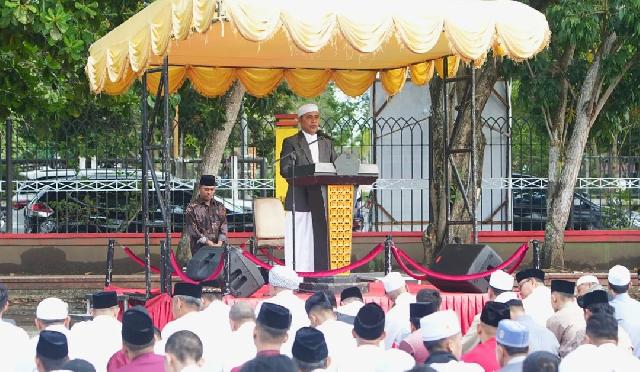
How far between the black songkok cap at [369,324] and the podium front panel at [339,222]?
599 cm

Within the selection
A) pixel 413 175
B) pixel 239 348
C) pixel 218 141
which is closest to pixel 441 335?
pixel 239 348

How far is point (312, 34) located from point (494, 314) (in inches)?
199

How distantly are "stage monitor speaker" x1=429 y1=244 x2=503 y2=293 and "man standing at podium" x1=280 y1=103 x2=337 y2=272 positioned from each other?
147 cm

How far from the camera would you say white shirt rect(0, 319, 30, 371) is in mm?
8453

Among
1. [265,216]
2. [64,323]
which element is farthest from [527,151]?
[64,323]

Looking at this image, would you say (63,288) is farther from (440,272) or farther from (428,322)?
(428,322)

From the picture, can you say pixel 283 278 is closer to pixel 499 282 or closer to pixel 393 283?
pixel 393 283

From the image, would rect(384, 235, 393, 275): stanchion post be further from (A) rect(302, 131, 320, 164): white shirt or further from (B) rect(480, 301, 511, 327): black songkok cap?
(B) rect(480, 301, 511, 327): black songkok cap

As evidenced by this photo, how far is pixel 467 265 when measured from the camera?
1380 cm

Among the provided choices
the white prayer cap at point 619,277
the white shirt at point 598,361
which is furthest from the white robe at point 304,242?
the white shirt at point 598,361

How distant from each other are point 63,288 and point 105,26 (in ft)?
14.6

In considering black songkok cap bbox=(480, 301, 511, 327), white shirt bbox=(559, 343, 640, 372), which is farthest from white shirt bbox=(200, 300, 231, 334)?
white shirt bbox=(559, 343, 640, 372)

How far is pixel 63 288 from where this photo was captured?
19.9m

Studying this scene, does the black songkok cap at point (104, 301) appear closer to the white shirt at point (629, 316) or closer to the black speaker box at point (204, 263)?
the white shirt at point (629, 316)
